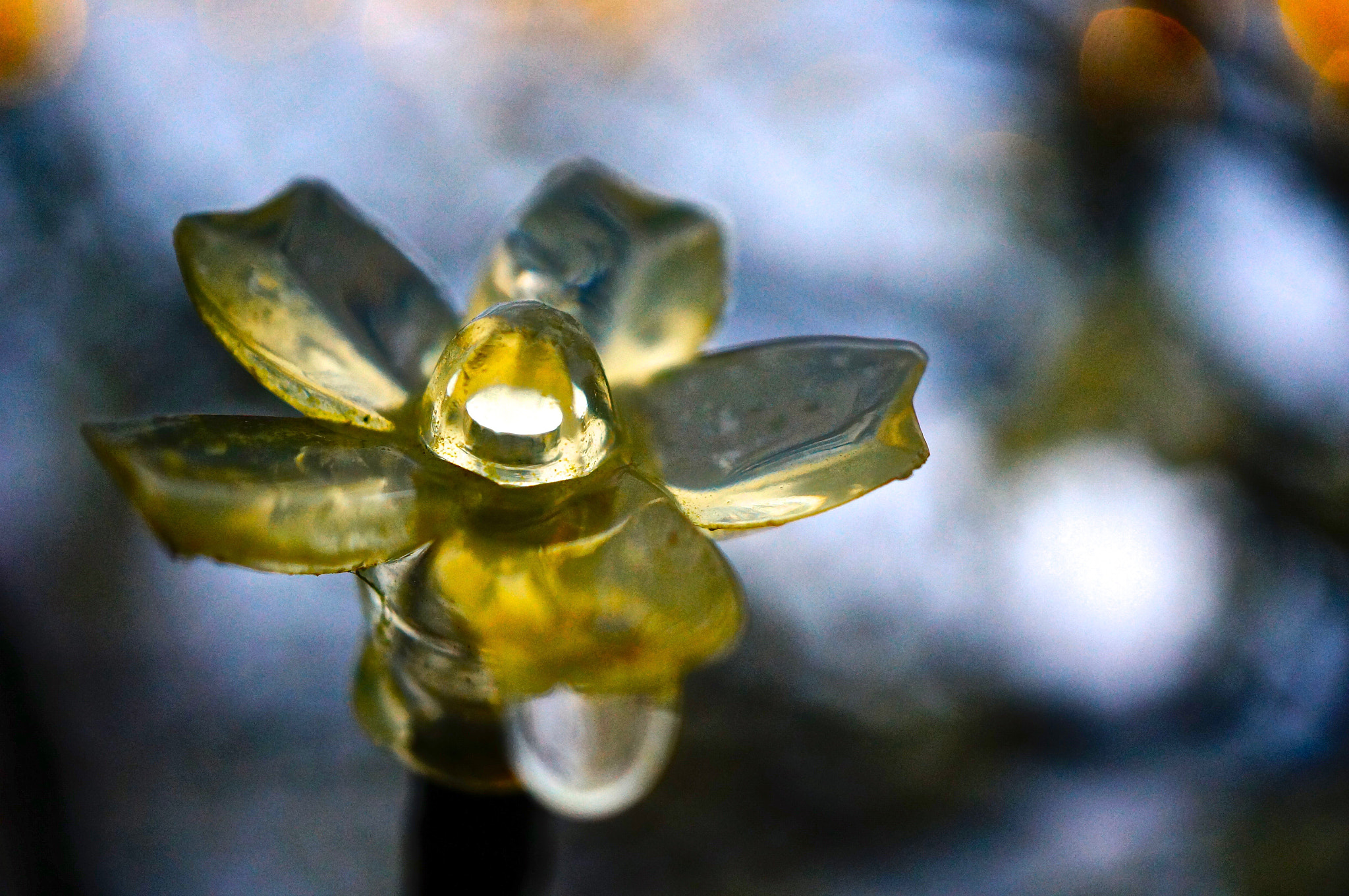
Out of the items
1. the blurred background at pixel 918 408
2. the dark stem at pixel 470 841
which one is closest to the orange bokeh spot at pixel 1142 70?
the blurred background at pixel 918 408

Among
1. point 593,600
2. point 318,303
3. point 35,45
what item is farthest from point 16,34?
point 593,600

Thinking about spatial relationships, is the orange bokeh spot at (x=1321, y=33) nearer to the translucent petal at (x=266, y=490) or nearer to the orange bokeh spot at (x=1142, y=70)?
the orange bokeh spot at (x=1142, y=70)

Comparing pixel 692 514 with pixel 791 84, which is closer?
pixel 692 514

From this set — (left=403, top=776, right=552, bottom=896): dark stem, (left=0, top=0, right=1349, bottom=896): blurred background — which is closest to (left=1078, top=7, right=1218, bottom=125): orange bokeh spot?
(left=0, top=0, right=1349, bottom=896): blurred background

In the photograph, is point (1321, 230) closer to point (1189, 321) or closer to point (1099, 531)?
point (1189, 321)

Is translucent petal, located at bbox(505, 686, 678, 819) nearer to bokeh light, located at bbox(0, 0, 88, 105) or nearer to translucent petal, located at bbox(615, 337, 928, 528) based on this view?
translucent petal, located at bbox(615, 337, 928, 528)

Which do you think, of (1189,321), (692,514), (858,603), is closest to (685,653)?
(692,514)
